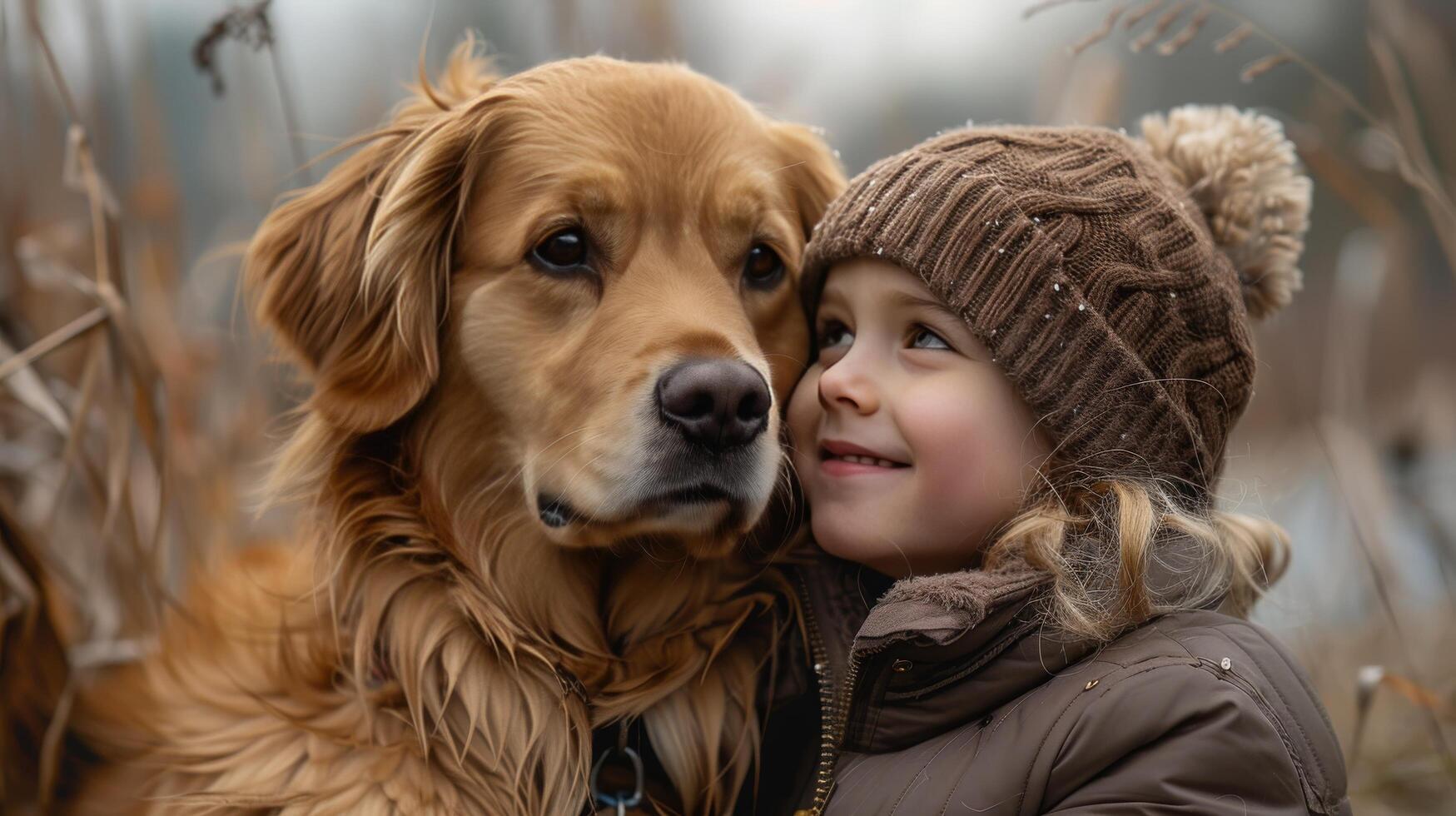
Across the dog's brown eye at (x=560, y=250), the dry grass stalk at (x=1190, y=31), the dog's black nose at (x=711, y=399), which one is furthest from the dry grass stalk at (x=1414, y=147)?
the dog's brown eye at (x=560, y=250)

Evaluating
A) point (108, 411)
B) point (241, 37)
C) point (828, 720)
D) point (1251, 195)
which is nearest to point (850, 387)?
point (828, 720)

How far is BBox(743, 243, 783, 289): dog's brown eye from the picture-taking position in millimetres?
2195

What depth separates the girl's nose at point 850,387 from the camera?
6.14 ft

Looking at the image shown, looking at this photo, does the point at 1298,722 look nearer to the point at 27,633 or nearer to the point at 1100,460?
the point at 1100,460

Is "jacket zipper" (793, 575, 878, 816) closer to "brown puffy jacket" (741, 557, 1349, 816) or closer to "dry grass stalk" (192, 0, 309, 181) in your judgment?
"brown puffy jacket" (741, 557, 1349, 816)

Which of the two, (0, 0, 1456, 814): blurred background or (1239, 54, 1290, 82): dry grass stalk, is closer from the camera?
(1239, 54, 1290, 82): dry grass stalk

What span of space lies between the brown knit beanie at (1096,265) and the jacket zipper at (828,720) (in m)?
0.50

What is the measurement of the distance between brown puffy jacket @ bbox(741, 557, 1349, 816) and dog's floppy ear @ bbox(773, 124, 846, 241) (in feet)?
2.95

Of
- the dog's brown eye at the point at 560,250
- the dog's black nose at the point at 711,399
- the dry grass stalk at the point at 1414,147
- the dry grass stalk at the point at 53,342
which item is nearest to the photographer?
the dog's black nose at the point at 711,399

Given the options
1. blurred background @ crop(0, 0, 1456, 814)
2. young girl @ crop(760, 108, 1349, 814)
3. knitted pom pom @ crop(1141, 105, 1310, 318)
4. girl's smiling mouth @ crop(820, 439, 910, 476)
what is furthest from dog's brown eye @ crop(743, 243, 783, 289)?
knitted pom pom @ crop(1141, 105, 1310, 318)

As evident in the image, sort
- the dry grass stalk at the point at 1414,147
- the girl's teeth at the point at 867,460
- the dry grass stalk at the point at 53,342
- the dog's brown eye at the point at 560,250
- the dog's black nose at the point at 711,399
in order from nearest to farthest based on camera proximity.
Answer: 1. the dog's black nose at the point at 711,399
2. the girl's teeth at the point at 867,460
3. the dog's brown eye at the point at 560,250
4. the dry grass stalk at the point at 53,342
5. the dry grass stalk at the point at 1414,147

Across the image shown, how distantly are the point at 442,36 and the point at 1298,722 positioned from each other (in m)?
3.24

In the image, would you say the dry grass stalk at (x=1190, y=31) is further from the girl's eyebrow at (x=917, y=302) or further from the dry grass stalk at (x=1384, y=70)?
the girl's eyebrow at (x=917, y=302)

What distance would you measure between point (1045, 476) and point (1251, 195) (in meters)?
0.64
